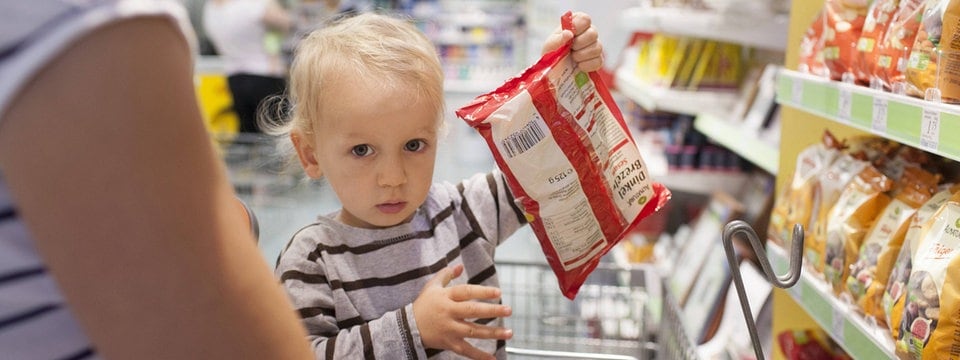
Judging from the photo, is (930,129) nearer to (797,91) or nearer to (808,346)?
(797,91)

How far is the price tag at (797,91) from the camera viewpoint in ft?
5.74

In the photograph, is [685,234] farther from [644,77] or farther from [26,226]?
[26,226]

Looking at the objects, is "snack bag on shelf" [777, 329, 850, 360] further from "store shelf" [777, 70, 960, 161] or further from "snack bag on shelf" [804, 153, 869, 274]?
"store shelf" [777, 70, 960, 161]

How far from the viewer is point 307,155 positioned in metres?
1.36

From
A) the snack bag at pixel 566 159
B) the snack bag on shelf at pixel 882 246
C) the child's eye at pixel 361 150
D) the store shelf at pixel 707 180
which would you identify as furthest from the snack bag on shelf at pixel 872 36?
the store shelf at pixel 707 180

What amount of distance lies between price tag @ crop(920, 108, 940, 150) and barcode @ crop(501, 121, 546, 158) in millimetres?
563

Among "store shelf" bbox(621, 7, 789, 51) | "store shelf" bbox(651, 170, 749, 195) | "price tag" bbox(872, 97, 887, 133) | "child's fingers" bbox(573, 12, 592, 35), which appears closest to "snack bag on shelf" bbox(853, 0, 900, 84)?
"price tag" bbox(872, 97, 887, 133)

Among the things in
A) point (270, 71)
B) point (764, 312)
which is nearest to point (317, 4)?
point (270, 71)

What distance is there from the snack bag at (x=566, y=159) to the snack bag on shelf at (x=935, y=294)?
404mm

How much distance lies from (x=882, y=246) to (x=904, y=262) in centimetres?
10

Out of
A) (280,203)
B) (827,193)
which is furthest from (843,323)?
(280,203)

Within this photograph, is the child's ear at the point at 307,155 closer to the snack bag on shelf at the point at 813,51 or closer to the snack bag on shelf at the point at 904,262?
the snack bag on shelf at the point at 904,262

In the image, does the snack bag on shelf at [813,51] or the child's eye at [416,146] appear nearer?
the child's eye at [416,146]

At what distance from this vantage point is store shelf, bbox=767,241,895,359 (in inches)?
52.6
